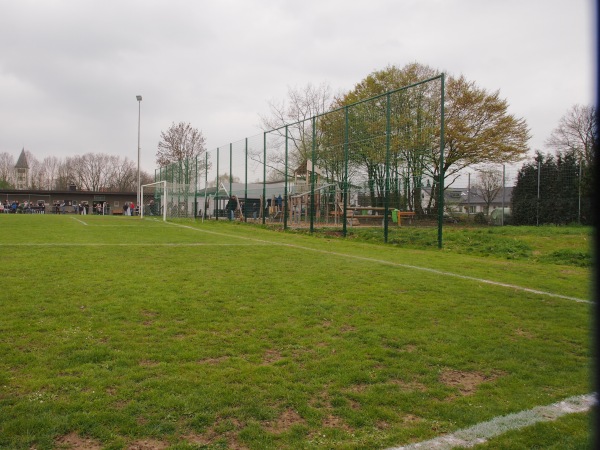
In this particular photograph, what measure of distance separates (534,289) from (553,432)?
4.76 meters

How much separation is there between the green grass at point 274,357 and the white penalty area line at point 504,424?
75mm

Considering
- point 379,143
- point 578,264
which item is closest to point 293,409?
point 578,264

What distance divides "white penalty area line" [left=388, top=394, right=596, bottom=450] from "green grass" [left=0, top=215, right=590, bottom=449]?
0.25ft

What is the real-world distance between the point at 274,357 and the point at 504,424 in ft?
6.12

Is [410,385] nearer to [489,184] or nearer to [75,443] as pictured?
[75,443]

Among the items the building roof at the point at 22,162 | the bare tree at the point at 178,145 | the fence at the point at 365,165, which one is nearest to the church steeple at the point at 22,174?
the building roof at the point at 22,162

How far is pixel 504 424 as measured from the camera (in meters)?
2.96

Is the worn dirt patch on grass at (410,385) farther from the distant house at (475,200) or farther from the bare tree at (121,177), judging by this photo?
the bare tree at (121,177)

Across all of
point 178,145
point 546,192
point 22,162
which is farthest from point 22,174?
point 546,192

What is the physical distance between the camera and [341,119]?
19.1 meters

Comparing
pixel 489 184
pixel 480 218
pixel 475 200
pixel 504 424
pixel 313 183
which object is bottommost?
pixel 504 424

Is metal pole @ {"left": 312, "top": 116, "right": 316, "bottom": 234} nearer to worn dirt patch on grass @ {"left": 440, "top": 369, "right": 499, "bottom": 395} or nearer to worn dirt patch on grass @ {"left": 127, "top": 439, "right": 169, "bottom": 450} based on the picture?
worn dirt patch on grass @ {"left": 440, "top": 369, "right": 499, "bottom": 395}

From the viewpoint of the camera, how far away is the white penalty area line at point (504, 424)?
8.90 ft

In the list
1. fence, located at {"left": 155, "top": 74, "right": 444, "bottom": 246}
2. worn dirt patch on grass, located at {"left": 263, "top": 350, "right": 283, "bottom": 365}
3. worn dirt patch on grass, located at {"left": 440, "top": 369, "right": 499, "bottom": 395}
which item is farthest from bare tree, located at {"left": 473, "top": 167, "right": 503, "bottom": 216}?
worn dirt patch on grass, located at {"left": 263, "top": 350, "right": 283, "bottom": 365}
